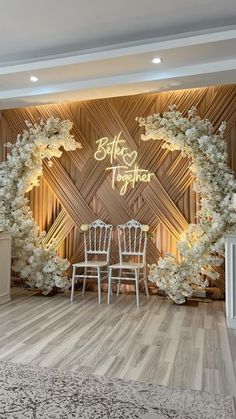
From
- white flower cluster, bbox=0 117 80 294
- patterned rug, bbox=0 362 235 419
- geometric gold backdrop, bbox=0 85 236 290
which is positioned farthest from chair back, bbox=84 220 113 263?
patterned rug, bbox=0 362 235 419

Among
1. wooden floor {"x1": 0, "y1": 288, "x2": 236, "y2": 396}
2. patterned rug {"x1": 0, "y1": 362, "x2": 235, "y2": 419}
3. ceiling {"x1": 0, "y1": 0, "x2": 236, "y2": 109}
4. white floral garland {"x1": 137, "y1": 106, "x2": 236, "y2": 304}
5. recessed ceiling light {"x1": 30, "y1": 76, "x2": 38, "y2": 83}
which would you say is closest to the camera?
patterned rug {"x1": 0, "y1": 362, "x2": 235, "y2": 419}

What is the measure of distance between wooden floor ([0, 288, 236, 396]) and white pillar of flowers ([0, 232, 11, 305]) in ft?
0.61

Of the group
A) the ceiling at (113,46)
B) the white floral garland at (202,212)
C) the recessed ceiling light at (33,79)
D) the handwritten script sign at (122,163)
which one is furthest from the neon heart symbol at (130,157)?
the recessed ceiling light at (33,79)

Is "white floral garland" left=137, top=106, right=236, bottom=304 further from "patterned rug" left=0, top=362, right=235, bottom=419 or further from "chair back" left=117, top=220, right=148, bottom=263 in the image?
"patterned rug" left=0, top=362, right=235, bottom=419

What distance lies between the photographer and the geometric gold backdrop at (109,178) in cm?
506

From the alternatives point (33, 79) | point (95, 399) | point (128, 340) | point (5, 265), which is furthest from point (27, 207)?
point (95, 399)

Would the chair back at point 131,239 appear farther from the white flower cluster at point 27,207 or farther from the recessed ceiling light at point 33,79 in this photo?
the recessed ceiling light at point 33,79

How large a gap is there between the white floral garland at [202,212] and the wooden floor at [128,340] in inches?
17.5

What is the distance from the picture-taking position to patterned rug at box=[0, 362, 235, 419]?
2008 mm

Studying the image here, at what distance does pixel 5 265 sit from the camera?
187 inches

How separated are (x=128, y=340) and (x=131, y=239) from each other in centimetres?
218

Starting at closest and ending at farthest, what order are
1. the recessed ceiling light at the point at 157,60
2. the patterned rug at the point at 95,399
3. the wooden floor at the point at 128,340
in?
the patterned rug at the point at 95,399
the wooden floor at the point at 128,340
the recessed ceiling light at the point at 157,60

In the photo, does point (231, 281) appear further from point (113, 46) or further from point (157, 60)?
point (113, 46)

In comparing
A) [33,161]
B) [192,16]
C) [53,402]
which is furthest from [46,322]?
[192,16]
